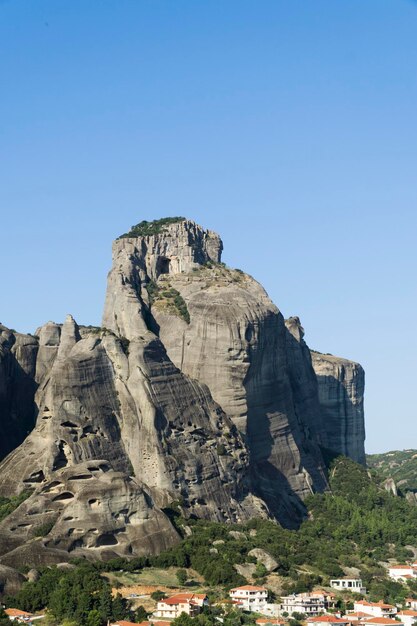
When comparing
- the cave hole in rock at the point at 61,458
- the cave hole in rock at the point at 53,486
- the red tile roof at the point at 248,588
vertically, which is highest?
the cave hole in rock at the point at 61,458

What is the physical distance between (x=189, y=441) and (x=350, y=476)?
2827 centimetres

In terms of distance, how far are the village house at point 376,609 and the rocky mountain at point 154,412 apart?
14716mm

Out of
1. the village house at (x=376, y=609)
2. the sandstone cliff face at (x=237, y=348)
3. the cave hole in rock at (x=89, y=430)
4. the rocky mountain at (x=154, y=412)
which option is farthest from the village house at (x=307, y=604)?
the sandstone cliff face at (x=237, y=348)

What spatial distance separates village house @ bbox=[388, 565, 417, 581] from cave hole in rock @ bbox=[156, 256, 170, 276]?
37430 millimetres

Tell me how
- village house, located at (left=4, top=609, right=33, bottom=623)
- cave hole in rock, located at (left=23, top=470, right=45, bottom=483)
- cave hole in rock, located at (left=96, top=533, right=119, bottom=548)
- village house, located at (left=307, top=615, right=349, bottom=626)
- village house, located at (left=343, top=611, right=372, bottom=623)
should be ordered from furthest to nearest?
cave hole in rock, located at (left=23, top=470, right=45, bottom=483), cave hole in rock, located at (left=96, top=533, right=119, bottom=548), village house, located at (left=343, top=611, right=372, bottom=623), village house, located at (left=307, top=615, right=349, bottom=626), village house, located at (left=4, top=609, right=33, bottom=623)

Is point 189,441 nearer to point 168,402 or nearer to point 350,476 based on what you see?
point 168,402

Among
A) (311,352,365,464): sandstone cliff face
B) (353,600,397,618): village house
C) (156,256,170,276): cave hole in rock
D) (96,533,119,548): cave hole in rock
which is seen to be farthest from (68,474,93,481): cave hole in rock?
(311,352,365,464): sandstone cliff face

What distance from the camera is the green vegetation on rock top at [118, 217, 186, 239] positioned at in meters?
156

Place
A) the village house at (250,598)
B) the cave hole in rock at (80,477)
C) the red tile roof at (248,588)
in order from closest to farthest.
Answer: the village house at (250,598), the red tile roof at (248,588), the cave hole in rock at (80,477)

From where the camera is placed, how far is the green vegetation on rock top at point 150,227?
511 ft

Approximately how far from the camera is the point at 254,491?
139m

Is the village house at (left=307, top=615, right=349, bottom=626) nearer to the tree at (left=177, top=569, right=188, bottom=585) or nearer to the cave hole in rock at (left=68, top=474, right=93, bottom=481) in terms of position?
the tree at (left=177, top=569, right=188, bottom=585)

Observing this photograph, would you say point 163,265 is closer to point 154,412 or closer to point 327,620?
point 154,412

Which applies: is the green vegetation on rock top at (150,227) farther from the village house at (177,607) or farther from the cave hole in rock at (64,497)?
the village house at (177,607)
